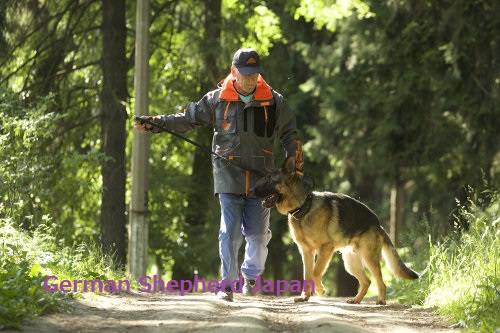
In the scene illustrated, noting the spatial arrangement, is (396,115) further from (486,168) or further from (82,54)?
(82,54)

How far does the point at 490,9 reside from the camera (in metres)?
16.7

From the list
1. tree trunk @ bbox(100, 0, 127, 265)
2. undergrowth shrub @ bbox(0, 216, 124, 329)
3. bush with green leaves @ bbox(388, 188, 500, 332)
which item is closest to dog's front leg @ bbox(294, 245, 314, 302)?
bush with green leaves @ bbox(388, 188, 500, 332)

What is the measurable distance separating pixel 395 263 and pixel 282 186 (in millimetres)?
1560

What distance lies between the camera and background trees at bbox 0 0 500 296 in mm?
14672

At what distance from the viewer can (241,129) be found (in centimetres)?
811

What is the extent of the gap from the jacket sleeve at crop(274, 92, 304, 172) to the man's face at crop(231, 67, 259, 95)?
0.39m

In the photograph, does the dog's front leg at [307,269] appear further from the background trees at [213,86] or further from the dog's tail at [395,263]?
the background trees at [213,86]

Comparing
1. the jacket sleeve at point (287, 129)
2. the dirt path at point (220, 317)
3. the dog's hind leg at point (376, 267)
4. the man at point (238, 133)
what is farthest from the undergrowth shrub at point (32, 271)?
the dog's hind leg at point (376, 267)

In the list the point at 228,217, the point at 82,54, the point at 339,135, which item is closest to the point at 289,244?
the point at 339,135

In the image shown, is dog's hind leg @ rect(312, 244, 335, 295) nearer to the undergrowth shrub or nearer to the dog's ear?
the dog's ear

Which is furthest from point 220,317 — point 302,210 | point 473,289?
point 473,289

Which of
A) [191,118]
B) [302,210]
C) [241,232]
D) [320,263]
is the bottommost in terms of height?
[320,263]

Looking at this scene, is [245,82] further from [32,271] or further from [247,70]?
[32,271]

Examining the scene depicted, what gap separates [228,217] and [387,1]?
11.5 meters
